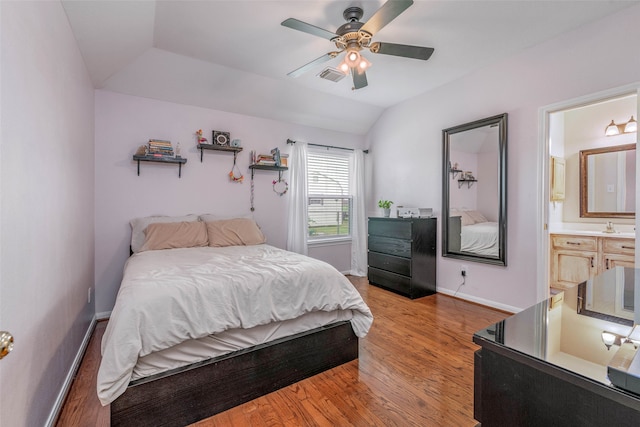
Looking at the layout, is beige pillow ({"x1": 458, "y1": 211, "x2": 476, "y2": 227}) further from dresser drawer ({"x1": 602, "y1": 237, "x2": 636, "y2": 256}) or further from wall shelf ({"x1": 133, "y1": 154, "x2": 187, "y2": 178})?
wall shelf ({"x1": 133, "y1": 154, "x2": 187, "y2": 178})

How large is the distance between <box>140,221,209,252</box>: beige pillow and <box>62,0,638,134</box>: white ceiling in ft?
4.83

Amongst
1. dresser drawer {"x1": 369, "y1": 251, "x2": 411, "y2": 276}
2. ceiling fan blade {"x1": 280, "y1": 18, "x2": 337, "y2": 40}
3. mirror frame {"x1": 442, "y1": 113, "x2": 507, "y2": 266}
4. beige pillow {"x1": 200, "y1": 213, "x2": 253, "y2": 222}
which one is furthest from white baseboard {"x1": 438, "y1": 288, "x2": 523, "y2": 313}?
ceiling fan blade {"x1": 280, "y1": 18, "x2": 337, "y2": 40}

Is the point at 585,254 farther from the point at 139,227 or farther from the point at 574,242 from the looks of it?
the point at 139,227

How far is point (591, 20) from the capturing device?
242 cm

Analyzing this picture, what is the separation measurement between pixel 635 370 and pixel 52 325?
228 cm

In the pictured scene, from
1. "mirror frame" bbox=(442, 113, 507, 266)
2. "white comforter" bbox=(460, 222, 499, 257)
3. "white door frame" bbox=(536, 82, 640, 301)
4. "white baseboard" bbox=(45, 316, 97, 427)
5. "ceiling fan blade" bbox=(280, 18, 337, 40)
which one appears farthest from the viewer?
"white comforter" bbox=(460, 222, 499, 257)

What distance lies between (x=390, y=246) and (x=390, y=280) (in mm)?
449

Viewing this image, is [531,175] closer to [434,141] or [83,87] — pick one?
[434,141]

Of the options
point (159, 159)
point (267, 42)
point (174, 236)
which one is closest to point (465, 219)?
point (267, 42)

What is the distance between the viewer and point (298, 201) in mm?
4086

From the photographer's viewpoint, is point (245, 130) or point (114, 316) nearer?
point (114, 316)

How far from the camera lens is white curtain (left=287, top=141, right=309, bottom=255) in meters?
4.05

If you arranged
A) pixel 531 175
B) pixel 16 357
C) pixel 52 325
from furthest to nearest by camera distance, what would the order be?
pixel 531 175
pixel 52 325
pixel 16 357

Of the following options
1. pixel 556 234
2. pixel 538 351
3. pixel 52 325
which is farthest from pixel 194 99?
pixel 556 234
